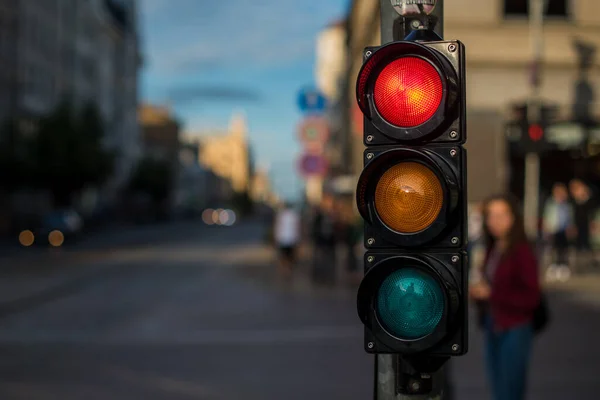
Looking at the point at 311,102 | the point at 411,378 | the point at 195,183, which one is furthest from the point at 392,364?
the point at 195,183

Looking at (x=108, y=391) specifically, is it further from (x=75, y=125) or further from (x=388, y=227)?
(x=75, y=125)

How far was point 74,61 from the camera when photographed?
7156 cm

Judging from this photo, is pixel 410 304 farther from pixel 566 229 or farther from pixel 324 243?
pixel 324 243

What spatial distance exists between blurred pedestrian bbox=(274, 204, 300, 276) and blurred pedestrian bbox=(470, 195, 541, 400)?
15.7 metres

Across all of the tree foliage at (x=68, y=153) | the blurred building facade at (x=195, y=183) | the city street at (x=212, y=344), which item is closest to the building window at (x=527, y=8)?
the city street at (x=212, y=344)

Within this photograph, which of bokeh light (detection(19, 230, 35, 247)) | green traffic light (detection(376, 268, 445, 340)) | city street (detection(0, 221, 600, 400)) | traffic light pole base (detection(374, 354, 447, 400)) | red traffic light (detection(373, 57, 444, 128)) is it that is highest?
red traffic light (detection(373, 57, 444, 128))

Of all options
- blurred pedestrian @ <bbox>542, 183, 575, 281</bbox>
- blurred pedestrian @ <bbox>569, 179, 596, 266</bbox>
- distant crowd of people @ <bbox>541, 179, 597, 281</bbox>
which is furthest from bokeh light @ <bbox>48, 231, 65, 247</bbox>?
blurred pedestrian @ <bbox>542, 183, 575, 281</bbox>

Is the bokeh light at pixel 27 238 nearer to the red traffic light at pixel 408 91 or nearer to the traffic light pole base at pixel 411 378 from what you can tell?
the traffic light pole base at pixel 411 378

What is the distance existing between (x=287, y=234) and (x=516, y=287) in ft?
52.8

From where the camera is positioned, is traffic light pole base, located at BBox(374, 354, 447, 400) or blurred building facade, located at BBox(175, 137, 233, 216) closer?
traffic light pole base, located at BBox(374, 354, 447, 400)

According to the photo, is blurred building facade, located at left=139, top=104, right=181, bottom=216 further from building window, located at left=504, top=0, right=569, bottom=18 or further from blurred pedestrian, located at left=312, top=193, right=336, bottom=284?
blurred pedestrian, located at left=312, top=193, right=336, bottom=284

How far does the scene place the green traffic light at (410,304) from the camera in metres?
2.82

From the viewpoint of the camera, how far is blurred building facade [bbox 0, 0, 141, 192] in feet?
181

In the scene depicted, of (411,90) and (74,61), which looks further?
(74,61)
